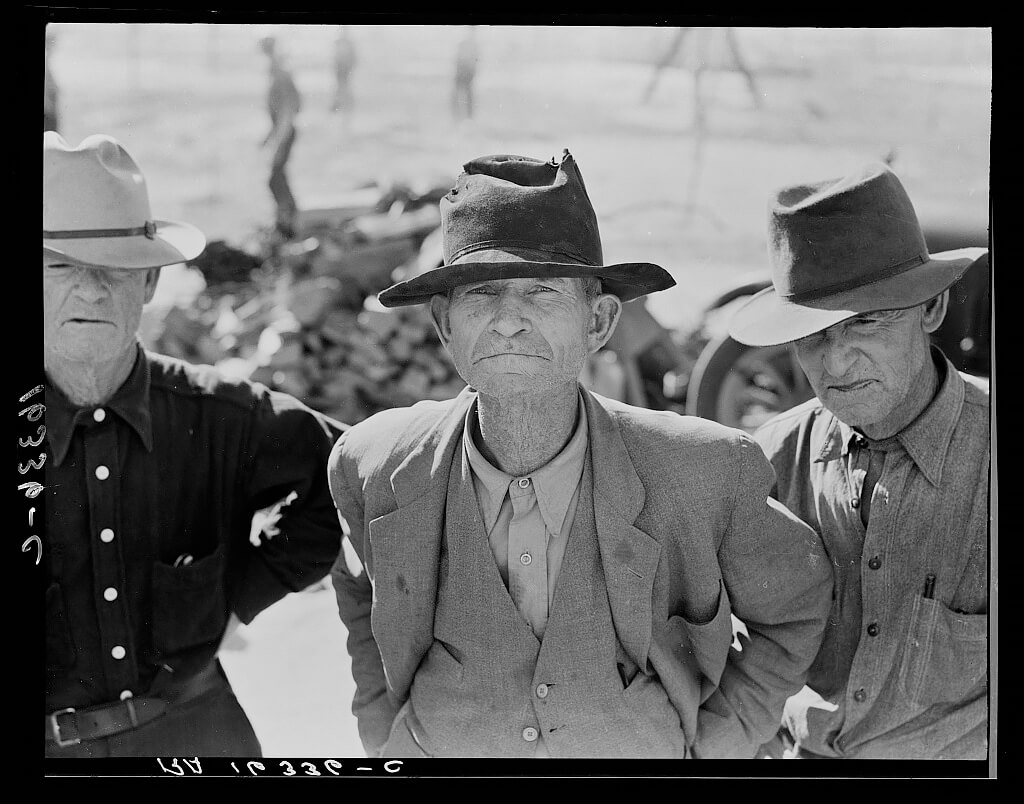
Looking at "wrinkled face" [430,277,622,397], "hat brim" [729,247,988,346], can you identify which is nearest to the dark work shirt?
"wrinkled face" [430,277,622,397]

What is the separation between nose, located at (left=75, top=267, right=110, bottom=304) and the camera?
3.00 m

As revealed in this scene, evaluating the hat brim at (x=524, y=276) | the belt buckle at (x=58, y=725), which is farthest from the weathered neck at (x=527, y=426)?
the belt buckle at (x=58, y=725)

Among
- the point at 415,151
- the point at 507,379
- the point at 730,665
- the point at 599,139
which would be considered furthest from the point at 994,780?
the point at 415,151

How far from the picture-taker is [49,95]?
3.11 metres

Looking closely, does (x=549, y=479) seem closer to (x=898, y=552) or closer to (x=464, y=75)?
(x=898, y=552)

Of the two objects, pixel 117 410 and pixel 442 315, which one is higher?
pixel 442 315

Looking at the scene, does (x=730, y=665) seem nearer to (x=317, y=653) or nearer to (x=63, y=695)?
(x=317, y=653)

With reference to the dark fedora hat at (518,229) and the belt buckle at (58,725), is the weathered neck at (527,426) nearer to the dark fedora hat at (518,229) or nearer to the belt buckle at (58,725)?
the dark fedora hat at (518,229)

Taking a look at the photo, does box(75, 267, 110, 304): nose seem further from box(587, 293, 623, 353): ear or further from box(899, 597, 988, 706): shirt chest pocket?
box(899, 597, 988, 706): shirt chest pocket

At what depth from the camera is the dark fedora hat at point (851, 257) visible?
9.36 feet

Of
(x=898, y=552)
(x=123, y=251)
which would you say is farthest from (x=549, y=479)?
(x=123, y=251)

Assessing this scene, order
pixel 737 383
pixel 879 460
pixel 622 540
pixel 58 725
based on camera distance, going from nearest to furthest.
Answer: pixel 622 540 < pixel 879 460 < pixel 58 725 < pixel 737 383

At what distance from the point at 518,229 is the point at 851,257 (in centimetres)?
84

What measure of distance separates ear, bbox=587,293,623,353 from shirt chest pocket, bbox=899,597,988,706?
3.49ft
